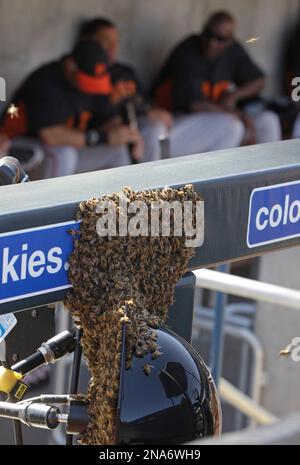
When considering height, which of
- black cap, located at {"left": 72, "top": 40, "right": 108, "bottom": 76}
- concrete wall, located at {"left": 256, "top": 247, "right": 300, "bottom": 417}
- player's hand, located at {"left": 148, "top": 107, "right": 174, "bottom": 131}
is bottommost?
concrete wall, located at {"left": 256, "top": 247, "right": 300, "bottom": 417}

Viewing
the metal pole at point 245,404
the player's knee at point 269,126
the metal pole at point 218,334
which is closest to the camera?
the metal pole at point 218,334

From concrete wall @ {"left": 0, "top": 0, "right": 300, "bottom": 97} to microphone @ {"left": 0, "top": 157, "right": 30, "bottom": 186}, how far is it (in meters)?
4.10

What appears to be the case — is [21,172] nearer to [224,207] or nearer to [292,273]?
[224,207]

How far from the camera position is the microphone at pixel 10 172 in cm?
141

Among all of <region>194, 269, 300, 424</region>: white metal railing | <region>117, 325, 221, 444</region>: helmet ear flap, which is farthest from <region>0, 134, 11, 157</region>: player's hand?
<region>117, 325, 221, 444</region>: helmet ear flap

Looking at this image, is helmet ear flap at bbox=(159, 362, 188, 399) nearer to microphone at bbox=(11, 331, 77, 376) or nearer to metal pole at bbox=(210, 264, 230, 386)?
microphone at bbox=(11, 331, 77, 376)

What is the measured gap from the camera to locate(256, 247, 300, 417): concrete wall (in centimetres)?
388

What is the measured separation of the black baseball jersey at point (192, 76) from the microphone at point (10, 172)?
464 cm

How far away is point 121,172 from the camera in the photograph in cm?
143

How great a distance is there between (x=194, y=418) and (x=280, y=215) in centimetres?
41

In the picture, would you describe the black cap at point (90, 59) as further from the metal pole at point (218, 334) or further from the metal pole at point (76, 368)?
the metal pole at point (76, 368)

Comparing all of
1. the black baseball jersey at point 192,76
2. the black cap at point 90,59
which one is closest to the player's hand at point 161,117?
the black baseball jersey at point 192,76

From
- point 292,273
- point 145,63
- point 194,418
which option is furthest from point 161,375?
point 145,63

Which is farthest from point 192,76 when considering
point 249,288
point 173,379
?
point 173,379
